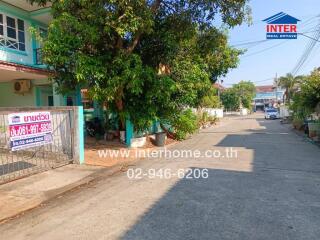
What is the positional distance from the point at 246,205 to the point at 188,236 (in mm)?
1750

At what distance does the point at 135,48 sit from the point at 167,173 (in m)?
6.32

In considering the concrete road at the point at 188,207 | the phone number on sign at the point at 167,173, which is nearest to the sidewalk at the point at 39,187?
the concrete road at the point at 188,207

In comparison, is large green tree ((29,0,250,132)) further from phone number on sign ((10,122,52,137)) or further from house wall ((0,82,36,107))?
house wall ((0,82,36,107))

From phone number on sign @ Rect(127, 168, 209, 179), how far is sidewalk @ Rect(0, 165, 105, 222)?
3.44ft

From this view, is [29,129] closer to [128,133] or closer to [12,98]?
[128,133]

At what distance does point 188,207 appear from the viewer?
18.3ft

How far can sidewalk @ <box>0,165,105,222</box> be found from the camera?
234 inches

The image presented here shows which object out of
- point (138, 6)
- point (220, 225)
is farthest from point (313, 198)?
point (138, 6)

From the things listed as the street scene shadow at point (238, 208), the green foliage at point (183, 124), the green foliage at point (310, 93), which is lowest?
the street scene shadow at point (238, 208)

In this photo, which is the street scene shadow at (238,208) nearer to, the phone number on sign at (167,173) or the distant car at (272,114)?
the phone number on sign at (167,173)

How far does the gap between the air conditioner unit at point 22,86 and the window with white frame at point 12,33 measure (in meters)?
1.63

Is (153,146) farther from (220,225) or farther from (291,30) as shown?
(220,225)

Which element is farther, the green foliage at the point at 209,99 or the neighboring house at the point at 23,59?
the green foliage at the point at 209,99

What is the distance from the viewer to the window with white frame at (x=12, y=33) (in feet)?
44.6
